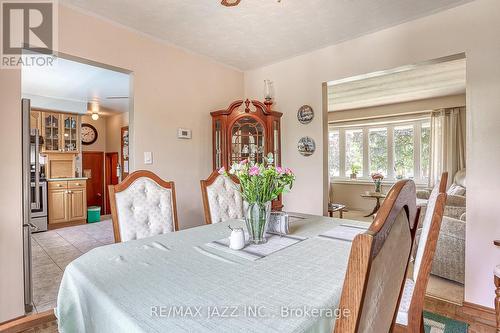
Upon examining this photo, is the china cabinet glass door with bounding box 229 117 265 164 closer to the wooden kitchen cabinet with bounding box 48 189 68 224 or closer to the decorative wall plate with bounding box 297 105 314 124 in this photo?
the decorative wall plate with bounding box 297 105 314 124

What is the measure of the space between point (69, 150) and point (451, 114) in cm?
793

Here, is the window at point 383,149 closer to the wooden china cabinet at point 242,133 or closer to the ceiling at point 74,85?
the wooden china cabinet at point 242,133

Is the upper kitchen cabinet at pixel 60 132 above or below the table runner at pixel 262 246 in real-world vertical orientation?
above

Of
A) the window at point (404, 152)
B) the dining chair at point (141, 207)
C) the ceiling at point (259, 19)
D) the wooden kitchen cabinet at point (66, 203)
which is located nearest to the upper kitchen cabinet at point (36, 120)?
the wooden kitchen cabinet at point (66, 203)

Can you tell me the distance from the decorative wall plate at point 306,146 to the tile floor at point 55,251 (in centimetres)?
281

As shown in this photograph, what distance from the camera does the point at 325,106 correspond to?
3.12 m

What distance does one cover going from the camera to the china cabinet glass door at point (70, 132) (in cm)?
584

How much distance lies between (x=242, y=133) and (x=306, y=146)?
0.77m

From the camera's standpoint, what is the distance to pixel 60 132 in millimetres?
5766

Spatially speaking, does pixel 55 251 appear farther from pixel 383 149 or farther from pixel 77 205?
pixel 383 149

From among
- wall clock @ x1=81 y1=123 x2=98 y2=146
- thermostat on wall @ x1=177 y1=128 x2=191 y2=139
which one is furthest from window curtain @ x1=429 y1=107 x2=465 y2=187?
wall clock @ x1=81 y1=123 x2=98 y2=146

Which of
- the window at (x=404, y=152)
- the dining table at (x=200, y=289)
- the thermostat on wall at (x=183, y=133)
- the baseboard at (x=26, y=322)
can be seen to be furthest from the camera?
the window at (x=404, y=152)

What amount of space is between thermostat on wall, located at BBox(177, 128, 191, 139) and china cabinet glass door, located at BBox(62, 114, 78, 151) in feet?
14.1

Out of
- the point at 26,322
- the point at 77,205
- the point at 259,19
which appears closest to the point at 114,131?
the point at 77,205
